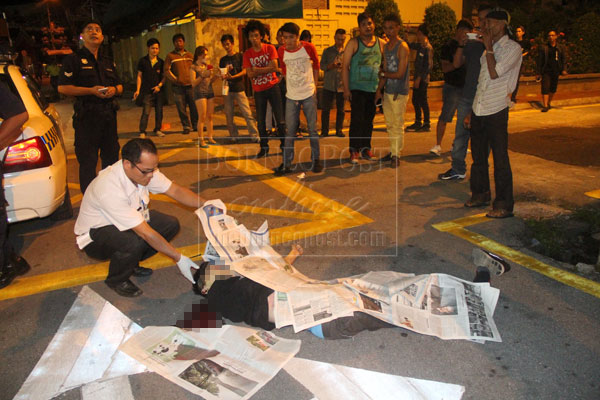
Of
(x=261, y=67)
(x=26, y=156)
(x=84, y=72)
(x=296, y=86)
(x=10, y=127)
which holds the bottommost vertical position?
(x=26, y=156)

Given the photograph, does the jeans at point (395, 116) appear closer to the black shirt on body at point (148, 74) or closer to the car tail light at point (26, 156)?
the car tail light at point (26, 156)

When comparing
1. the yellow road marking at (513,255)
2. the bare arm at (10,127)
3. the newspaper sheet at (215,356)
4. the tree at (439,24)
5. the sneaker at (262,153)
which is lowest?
the newspaper sheet at (215,356)

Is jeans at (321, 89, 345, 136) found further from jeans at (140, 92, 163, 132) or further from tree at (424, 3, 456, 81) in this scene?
tree at (424, 3, 456, 81)

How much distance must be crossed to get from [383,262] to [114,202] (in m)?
2.15

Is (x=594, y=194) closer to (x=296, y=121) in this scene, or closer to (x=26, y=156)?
(x=296, y=121)

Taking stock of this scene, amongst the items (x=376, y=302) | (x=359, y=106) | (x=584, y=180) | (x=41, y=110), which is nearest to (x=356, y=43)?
(x=359, y=106)

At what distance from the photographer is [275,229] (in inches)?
177

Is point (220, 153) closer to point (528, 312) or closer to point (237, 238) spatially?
point (237, 238)

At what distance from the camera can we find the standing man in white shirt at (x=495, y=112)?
430cm

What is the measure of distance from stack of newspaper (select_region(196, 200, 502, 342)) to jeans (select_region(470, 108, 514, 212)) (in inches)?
76.0

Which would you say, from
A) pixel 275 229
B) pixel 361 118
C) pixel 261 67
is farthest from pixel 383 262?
pixel 261 67

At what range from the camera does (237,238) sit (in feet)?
10.4

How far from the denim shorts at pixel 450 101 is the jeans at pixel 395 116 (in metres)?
0.88

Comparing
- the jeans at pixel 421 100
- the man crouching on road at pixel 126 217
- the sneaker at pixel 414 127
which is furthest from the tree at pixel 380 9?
the man crouching on road at pixel 126 217
